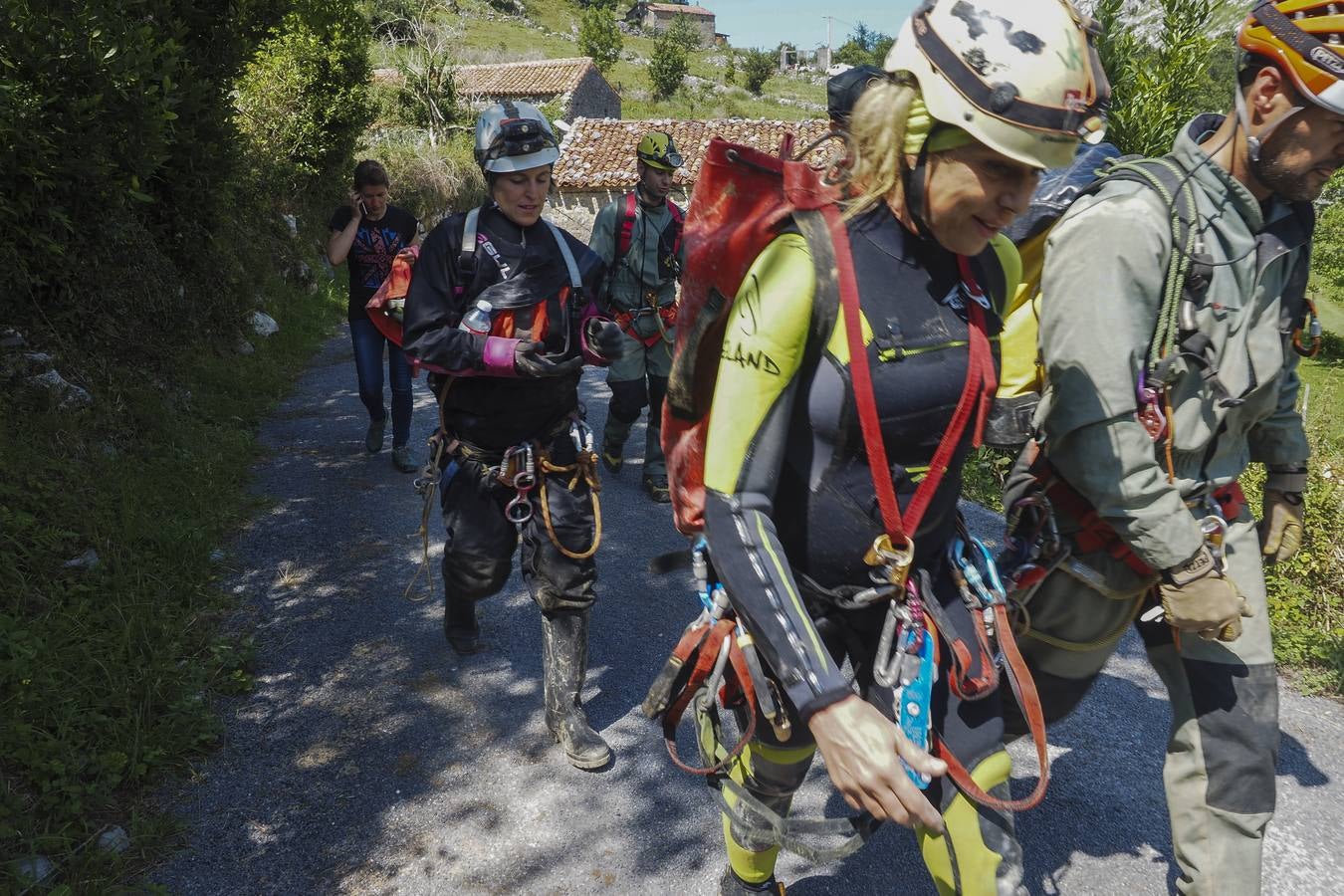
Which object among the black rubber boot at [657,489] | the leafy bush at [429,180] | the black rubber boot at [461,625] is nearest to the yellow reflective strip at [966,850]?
the black rubber boot at [461,625]

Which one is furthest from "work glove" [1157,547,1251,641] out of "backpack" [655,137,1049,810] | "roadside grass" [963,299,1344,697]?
"roadside grass" [963,299,1344,697]

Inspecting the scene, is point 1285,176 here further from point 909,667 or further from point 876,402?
point 909,667

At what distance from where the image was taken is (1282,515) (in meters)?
2.59

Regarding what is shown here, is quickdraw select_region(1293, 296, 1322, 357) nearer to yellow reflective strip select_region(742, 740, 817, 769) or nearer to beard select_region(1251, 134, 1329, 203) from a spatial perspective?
beard select_region(1251, 134, 1329, 203)

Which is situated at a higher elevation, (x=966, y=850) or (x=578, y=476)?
(x=966, y=850)

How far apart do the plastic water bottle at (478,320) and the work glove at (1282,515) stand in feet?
8.58

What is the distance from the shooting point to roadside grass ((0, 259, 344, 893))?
2855mm

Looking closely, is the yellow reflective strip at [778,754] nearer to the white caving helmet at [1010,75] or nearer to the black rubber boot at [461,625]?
the white caving helmet at [1010,75]

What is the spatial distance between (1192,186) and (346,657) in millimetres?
3730

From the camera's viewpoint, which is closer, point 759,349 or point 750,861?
point 759,349

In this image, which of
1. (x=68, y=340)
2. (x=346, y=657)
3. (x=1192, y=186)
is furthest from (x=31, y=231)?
(x=1192, y=186)

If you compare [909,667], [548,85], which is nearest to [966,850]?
[909,667]

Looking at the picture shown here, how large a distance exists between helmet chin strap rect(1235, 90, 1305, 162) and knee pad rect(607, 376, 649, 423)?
172 inches

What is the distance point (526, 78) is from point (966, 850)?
49.1 meters
